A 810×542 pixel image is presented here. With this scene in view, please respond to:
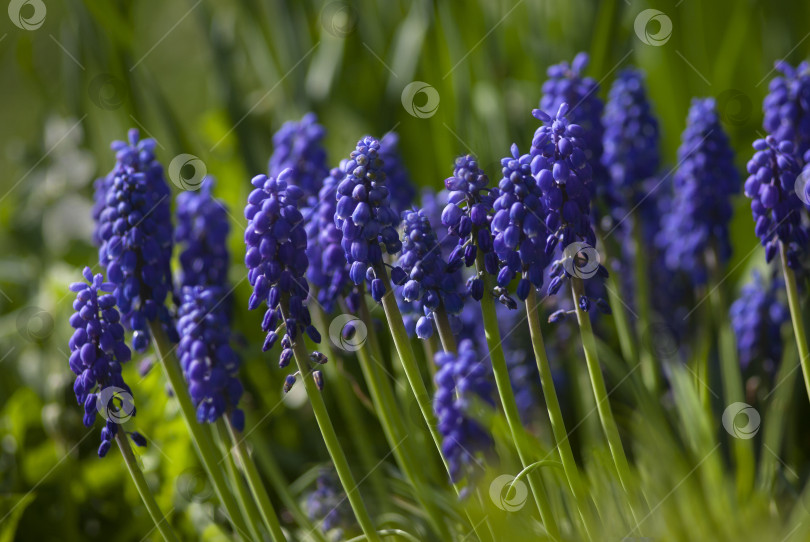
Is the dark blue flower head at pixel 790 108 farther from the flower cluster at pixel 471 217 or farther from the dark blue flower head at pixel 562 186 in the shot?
the flower cluster at pixel 471 217

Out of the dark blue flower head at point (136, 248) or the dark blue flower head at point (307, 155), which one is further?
the dark blue flower head at point (307, 155)

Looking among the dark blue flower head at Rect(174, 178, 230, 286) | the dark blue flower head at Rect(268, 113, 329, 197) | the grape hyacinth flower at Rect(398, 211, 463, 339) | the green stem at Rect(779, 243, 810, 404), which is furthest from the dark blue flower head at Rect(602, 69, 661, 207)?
the dark blue flower head at Rect(174, 178, 230, 286)

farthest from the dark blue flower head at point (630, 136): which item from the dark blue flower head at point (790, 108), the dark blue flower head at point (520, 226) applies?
the dark blue flower head at point (520, 226)

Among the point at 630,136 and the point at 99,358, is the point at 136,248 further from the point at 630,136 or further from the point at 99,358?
the point at 630,136

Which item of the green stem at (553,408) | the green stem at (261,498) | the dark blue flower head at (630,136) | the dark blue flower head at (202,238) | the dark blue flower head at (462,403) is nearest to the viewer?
the dark blue flower head at (462,403)

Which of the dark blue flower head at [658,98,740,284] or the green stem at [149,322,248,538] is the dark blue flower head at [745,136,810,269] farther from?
the green stem at [149,322,248,538]

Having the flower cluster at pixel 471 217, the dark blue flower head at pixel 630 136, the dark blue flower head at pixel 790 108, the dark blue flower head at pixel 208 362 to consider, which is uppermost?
the dark blue flower head at pixel 630 136
